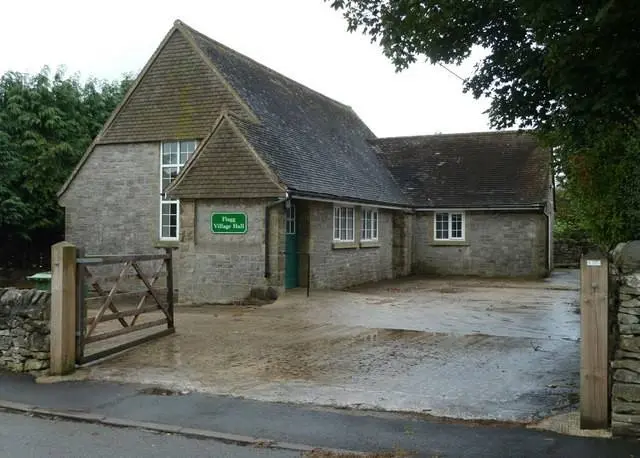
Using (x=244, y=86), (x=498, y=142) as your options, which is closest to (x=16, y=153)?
(x=244, y=86)

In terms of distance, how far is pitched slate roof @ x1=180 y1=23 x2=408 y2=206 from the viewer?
18812 mm

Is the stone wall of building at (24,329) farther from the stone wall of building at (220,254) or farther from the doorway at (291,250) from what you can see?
the doorway at (291,250)

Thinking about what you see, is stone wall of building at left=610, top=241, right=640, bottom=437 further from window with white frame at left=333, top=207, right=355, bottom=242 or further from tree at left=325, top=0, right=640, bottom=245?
window with white frame at left=333, top=207, right=355, bottom=242

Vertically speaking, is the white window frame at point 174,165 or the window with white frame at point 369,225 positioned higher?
the white window frame at point 174,165

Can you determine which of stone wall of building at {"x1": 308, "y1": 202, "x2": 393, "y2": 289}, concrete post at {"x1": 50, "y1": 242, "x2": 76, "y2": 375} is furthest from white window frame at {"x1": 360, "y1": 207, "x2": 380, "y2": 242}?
concrete post at {"x1": 50, "y1": 242, "x2": 76, "y2": 375}

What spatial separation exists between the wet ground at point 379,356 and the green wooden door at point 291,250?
1.87 meters

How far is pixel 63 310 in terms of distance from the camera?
9.07m

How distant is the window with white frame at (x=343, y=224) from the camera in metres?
20.9

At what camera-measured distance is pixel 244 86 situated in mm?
21953

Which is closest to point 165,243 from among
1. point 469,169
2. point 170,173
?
point 170,173

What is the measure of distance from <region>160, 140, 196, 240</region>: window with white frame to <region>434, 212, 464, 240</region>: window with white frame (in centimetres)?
1129

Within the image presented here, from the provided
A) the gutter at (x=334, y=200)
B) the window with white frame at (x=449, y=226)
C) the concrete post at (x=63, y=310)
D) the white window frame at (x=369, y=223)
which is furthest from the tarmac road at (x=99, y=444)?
the window with white frame at (x=449, y=226)

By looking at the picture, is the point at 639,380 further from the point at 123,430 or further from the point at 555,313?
the point at 555,313

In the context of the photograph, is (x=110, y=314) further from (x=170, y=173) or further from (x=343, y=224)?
(x=170, y=173)
